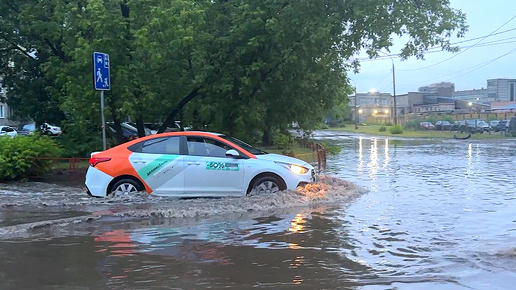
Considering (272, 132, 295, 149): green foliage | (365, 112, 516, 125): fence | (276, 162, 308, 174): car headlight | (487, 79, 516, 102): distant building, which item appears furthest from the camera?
(487, 79, 516, 102): distant building

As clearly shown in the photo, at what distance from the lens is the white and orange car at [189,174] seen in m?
10.3

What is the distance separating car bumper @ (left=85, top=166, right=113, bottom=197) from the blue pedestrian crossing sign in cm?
251

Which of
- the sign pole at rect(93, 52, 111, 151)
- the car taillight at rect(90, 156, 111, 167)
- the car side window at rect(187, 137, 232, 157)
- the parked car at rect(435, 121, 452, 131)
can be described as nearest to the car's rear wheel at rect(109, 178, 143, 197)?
the car taillight at rect(90, 156, 111, 167)

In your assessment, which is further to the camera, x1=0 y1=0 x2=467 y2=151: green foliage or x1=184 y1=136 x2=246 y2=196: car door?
x1=0 y1=0 x2=467 y2=151: green foliage

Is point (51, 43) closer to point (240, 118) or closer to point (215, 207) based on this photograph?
point (240, 118)

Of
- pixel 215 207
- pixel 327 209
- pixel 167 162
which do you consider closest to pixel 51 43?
pixel 167 162

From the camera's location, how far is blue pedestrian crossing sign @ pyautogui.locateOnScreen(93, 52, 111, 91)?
12031mm

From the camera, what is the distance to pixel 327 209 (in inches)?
391

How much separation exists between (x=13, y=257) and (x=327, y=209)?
5491 mm

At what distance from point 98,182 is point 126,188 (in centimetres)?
58

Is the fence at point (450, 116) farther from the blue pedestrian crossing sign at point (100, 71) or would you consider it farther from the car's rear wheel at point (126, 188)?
the car's rear wheel at point (126, 188)

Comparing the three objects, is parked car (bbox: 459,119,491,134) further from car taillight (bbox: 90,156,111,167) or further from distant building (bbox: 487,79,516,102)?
distant building (bbox: 487,79,516,102)

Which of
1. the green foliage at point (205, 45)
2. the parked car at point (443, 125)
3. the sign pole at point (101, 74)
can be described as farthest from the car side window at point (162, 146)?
the parked car at point (443, 125)

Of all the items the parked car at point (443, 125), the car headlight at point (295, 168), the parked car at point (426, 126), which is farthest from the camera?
the parked car at point (426, 126)
